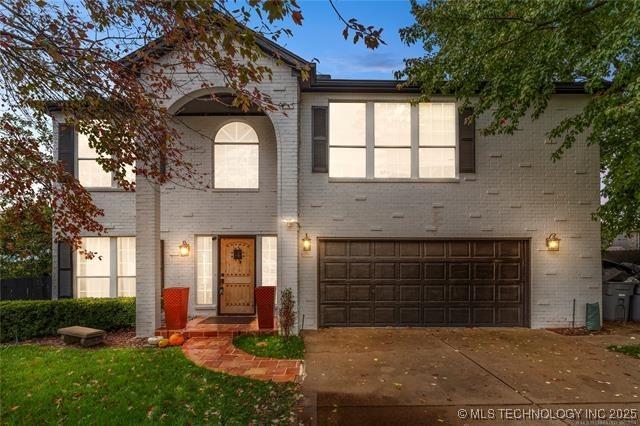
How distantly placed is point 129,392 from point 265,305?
10.5 feet

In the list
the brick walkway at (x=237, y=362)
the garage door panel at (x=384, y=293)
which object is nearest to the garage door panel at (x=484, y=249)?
the garage door panel at (x=384, y=293)

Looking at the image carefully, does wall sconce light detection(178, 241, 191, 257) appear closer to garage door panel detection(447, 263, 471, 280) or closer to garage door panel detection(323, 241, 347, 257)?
garage door panel detection(323, 241, 347, 257)

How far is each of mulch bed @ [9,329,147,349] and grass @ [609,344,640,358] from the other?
9.74m

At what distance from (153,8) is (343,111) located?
18.0 ft

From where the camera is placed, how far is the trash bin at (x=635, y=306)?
9.00m

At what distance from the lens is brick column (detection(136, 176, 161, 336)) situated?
7594 millimetres

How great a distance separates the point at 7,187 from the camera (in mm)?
3963

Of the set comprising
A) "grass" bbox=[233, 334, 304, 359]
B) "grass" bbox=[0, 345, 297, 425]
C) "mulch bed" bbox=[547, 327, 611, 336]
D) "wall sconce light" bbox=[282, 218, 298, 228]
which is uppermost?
"wall sconce light" bbox=[282, 218, 298, 228]

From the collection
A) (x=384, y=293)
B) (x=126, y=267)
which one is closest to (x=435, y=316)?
(x=384, y=293)

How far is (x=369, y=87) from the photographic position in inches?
336

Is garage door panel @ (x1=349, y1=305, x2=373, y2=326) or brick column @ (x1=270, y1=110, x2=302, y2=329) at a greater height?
brick column @ (x1=270, y1=110, x2=302, y2=329)

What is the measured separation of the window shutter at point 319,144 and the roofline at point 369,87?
0.57m

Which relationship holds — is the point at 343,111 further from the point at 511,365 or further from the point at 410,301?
the point at 511,365

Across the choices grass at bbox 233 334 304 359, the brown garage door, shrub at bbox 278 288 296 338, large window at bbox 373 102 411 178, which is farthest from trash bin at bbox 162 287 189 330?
large window at bbox 373 102 411 178
